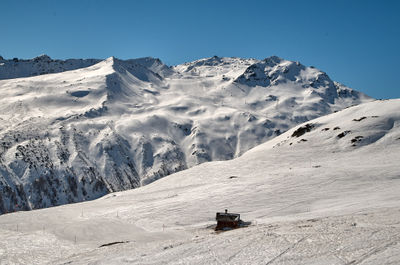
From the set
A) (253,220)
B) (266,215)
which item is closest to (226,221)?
(253,220)

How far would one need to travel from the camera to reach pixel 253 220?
3225cm

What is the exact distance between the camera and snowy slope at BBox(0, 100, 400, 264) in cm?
2084

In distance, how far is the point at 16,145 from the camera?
133875 mm

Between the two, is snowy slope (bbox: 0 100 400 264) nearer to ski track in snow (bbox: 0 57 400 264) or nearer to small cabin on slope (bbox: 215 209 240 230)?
ski track in snow (bbox: 0 57 400 264)

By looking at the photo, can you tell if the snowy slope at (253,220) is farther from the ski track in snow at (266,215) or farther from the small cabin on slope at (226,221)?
the small cabin on slope at (226,221)

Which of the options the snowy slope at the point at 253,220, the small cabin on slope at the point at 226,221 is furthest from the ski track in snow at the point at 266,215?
the small cabin on slope at the point at 226,221

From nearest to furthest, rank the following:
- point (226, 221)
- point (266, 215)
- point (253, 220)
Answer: point (226, 221) < point (253, 220) < point (266, 215)

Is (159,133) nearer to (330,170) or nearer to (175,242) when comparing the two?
(330,170)

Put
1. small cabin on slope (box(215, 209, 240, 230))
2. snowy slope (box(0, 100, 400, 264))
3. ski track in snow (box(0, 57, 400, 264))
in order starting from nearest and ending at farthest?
1. snowy slope (box(0, 100, 400, 264))
2. ski track in snow (box(0, 57, 400, 264))
3. small cabin on slope (box(215, 209, 240, 230))

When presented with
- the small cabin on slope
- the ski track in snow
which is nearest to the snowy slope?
the ski track in snow

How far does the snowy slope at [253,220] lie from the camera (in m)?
20.8

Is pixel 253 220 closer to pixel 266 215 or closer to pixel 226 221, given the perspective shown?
pixel 266 215

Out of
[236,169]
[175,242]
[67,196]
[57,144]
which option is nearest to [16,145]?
[57,144]

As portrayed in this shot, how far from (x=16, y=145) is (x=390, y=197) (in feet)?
434
